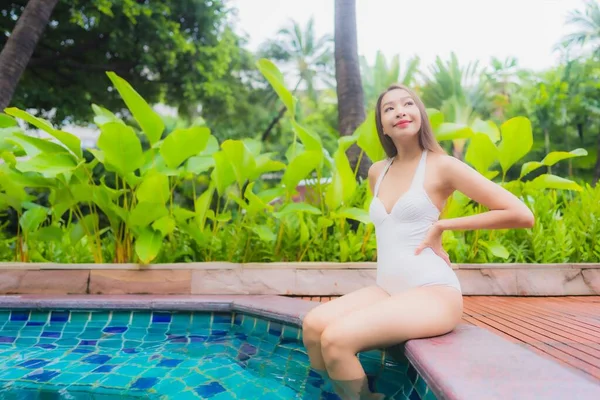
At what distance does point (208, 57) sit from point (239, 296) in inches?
287

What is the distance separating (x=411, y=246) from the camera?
142 centimetres

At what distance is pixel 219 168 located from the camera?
8.55 feet

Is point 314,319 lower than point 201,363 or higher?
higher

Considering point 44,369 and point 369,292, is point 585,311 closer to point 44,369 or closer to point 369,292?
point 369,292

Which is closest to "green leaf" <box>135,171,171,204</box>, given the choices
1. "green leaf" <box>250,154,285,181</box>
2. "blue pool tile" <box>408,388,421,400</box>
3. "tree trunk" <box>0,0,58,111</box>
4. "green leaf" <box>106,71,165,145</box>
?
"green leaf" <box>106,71,165,145</box>

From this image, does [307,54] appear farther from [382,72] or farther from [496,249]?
[496,249]

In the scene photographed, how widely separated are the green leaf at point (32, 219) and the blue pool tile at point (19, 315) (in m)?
0.59

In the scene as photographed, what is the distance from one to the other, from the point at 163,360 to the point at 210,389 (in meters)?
0.39

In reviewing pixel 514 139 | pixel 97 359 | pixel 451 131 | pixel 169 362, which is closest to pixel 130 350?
pixel 97 359

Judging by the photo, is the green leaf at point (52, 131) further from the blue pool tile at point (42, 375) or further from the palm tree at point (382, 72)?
the palm tree at point (382, 72)

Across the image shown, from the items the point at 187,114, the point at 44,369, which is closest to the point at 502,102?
the point at 187,114

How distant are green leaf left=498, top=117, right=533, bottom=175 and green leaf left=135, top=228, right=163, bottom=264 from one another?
2050 mm

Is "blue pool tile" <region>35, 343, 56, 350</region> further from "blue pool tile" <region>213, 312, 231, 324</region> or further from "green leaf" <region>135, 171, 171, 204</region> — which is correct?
"green leaf" <region>135, 171, 171, 204</region>

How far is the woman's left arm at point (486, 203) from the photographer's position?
1.32m
